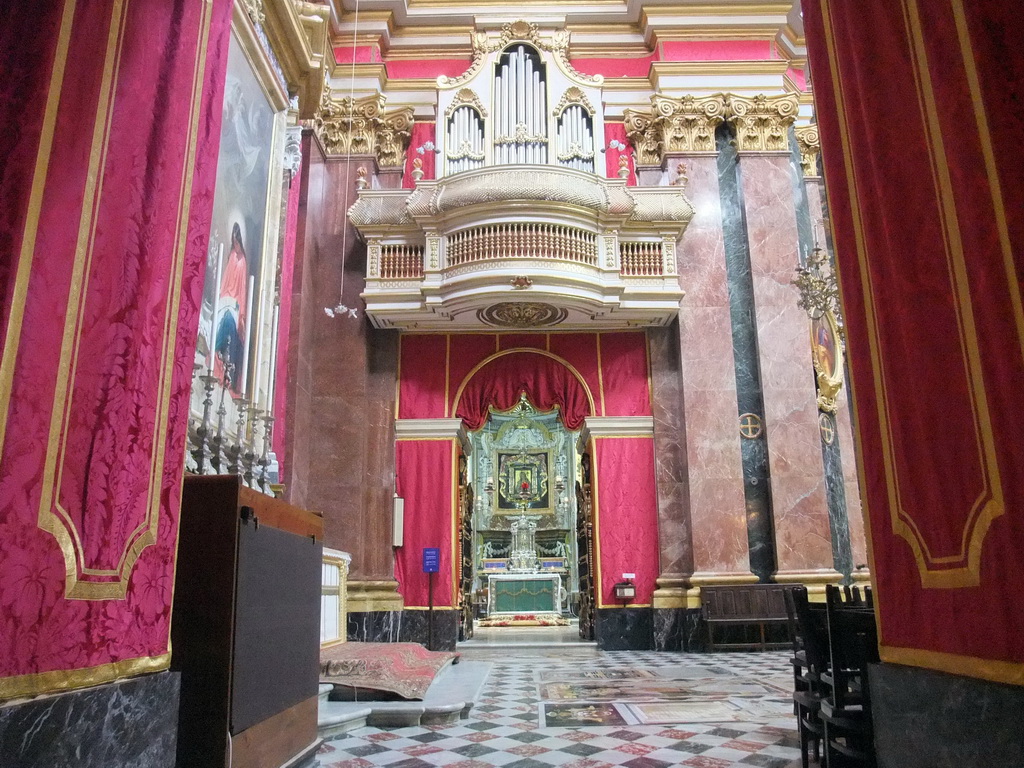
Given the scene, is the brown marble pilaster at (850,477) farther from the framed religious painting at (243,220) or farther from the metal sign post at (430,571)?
the framed religious painting at (243,220)

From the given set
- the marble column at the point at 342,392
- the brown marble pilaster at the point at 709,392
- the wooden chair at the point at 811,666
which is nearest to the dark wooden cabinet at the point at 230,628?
the wooden chair at the point at 811,666

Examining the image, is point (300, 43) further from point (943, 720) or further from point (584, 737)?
point (943, 720)

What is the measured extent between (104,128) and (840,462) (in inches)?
394

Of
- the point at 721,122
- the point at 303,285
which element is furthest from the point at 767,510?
the point at 303,285

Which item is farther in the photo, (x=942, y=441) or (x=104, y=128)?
(x=104, y=128)

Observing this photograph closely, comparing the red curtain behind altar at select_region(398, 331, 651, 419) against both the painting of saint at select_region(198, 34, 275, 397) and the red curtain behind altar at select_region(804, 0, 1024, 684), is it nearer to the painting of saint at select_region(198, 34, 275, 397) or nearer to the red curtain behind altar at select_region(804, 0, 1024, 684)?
the painting of saint at select_region(198, 34, 275, 397)

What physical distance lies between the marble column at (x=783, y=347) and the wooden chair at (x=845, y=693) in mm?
6479

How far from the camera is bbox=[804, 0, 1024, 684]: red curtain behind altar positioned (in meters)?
1.89

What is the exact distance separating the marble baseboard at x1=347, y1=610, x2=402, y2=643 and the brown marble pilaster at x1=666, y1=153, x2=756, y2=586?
3.84m

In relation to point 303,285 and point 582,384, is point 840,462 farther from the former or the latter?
point 303,285

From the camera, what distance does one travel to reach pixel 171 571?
7.76 ft

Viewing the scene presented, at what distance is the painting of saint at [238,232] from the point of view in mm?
4508

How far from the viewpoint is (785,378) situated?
9.81m

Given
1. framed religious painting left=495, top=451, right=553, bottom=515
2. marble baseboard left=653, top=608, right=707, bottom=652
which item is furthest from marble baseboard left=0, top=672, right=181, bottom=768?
framed religious painting left=495, top=451, right=553, bottom=515
